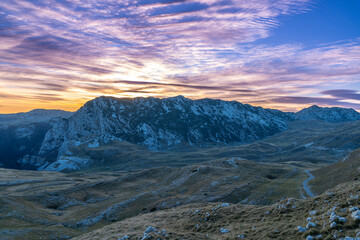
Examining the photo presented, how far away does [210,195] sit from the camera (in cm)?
7644

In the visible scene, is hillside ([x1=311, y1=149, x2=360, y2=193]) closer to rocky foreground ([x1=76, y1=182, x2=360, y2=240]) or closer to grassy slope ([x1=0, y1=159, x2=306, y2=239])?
grassy slope ([x1=0, y1=159, x2=306, y2=239])

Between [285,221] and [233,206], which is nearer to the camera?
[285,221]

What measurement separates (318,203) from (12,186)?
4888 inches

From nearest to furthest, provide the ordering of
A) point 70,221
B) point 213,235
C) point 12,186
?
point 213,235 → point 70,221 → point 12,186

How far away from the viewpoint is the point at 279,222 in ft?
77.4

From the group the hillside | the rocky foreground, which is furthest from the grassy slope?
the rocky foreground

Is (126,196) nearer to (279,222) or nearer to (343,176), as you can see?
(279,222)

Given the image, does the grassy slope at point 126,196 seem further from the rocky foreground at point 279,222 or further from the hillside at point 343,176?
the rocky foreground at point 279,222

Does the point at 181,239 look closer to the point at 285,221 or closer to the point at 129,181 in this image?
the point at 285,221

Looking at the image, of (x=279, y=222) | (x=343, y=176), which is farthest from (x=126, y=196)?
(x=343, y=176)

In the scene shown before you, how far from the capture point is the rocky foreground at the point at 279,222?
60.2 ft

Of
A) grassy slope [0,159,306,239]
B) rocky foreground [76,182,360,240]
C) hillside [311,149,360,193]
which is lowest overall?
grassy slope [0,159,306,239]

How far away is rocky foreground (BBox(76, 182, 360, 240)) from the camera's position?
18.3 metres

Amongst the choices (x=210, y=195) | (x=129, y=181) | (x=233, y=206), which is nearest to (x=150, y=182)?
(x=129, y=181)
